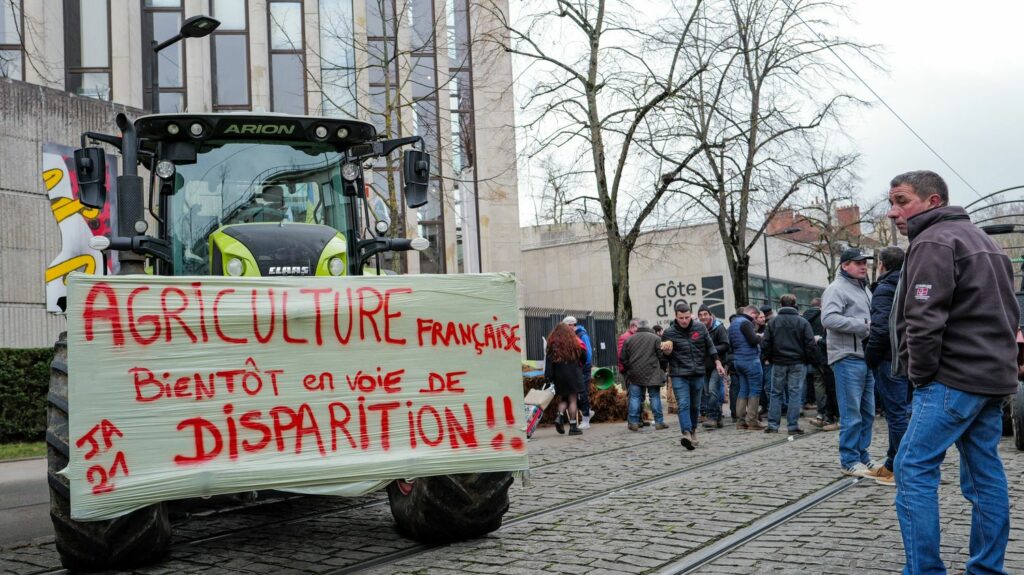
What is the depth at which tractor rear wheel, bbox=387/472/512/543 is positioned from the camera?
604cm

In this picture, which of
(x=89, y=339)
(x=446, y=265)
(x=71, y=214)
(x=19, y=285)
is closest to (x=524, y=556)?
(x=89, y=339)

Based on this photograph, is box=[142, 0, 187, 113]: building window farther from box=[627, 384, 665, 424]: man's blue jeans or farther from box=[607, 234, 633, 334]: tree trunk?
box=[627, 384, 665, 424]: man's blue jeans

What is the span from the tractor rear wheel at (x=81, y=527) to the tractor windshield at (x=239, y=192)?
4.91 ft

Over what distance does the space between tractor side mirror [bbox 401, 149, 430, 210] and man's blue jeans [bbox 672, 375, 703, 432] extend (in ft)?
20.5

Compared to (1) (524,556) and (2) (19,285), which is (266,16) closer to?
(2) (19,285)

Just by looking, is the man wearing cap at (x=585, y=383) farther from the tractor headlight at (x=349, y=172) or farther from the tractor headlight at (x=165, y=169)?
the tractor headlight at (x=165, y=169)

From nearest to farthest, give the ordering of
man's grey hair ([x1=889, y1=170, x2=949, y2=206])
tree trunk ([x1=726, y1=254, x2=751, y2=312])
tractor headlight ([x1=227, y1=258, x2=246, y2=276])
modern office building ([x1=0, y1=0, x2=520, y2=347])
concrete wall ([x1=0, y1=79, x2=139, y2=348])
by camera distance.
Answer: man's grey hair ([x1=889, y1=170, x2=949, y2=206]) < tractor headlight ([x1=227, y1=258, x2=246, y2=276]) < concrete wall ([x1=0, y1=79, x2=139, y2=348]) < modern office building ([x1=0, y1=0, x2=520, y2=347]) < tree trunk ([x1=726, y1=254, x2=751, y2=312])

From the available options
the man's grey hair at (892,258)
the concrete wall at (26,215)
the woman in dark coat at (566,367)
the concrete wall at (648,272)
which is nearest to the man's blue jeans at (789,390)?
the woman in dark coat at (566,367)

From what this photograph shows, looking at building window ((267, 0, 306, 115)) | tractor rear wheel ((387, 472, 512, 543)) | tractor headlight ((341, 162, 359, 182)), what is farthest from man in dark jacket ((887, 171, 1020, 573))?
building window ((267, 0, 306, 115))

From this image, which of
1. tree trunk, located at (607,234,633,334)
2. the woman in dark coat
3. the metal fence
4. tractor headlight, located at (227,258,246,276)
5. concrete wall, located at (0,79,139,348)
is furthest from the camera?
the metal fence

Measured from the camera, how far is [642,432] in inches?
591

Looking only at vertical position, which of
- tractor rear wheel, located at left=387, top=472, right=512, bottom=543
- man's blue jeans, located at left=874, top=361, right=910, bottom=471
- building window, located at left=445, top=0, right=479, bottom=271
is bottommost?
tractor rear wheel, located at left=387, top=472, right=512, bottom=543

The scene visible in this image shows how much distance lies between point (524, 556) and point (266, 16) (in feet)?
92.5

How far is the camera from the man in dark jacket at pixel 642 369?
14.9 m
